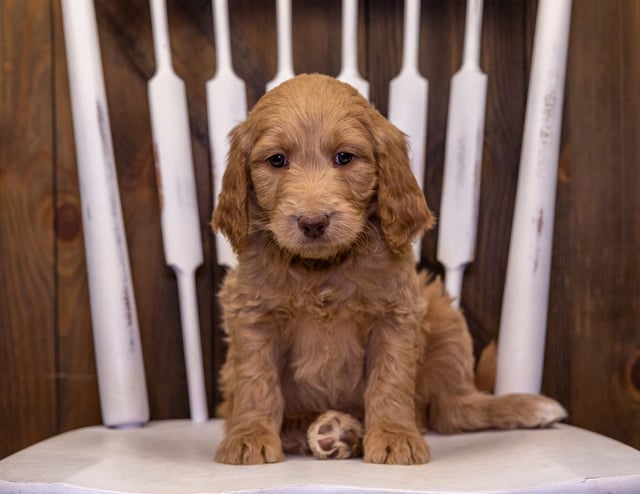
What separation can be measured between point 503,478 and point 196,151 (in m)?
A: 0.94

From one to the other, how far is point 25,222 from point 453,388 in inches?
33.5

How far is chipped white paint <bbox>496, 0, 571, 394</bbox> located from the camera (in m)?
1.30

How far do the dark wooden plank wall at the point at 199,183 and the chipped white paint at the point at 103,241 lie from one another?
26 cm

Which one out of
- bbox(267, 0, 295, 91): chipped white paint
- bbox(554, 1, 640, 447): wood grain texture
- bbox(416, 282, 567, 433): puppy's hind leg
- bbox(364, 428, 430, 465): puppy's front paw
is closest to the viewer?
bbox(364, 428, 430, 465): puppy's front paw

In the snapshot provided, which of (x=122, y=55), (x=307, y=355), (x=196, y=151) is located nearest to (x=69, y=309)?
(x=196, y=151)

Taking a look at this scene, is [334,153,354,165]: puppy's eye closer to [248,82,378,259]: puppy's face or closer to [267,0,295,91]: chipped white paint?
[248,82,378,259]: puppy's face

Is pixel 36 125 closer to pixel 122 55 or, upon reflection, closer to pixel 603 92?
pixel 122 55

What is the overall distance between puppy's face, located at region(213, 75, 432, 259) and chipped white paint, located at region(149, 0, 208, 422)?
0.69 feet

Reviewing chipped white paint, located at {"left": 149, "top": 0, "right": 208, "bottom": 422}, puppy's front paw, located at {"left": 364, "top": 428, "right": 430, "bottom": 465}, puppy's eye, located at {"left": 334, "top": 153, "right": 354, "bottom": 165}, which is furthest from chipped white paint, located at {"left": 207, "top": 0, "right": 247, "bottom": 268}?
puppy's front paw, located at {"left": 364, "top": 428, "right": 430, "bottom": 465}

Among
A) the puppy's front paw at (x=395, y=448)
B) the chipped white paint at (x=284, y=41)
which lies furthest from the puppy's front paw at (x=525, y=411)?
the chipped white paint at (x=284, y=41)

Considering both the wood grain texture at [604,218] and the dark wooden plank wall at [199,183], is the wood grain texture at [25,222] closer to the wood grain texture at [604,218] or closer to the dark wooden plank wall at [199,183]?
the dark wooden plank wall at [199,183]

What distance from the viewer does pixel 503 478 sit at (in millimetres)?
849

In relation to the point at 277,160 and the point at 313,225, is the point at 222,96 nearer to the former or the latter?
the point at 277,160

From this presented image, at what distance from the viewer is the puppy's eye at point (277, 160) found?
1129 mm
